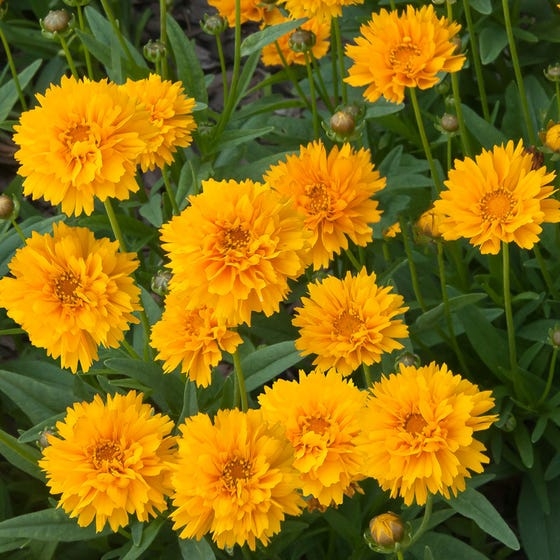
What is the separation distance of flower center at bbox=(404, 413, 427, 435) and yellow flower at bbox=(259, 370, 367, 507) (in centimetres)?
9

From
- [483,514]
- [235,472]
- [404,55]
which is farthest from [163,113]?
[483,514]

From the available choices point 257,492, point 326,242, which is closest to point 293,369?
point 326,242

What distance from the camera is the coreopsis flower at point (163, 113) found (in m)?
2.01

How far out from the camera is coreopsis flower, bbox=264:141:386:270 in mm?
1863

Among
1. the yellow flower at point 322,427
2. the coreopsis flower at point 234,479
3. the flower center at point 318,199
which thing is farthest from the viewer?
the flower center at point 318,199

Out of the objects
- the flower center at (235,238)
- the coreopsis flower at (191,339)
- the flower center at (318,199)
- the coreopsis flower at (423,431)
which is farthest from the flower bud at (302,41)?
the coreopsis flower at (423,431)

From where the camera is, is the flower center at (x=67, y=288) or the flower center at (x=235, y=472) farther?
the flower center at (x=67, y=288)

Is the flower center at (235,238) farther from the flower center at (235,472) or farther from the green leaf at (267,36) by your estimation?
the green leaf at (267,36)

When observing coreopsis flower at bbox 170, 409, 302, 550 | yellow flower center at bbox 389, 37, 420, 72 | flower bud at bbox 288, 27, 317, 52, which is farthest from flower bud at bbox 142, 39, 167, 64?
coreopsis flower at bbox 170, 409, 302, 550

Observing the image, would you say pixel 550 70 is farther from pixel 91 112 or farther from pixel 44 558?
pixel 44 558

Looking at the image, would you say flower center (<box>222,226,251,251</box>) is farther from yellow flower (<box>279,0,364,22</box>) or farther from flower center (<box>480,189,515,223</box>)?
yellow flower (<box>279,0,364,22</box>)

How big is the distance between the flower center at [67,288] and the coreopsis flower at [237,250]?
199 millimetres

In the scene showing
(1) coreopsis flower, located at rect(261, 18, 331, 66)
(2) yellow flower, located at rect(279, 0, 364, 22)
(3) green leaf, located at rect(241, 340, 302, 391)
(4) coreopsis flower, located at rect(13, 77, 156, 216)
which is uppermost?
(4) coreopsis flower, located at rect(13, 77, 156, 216)

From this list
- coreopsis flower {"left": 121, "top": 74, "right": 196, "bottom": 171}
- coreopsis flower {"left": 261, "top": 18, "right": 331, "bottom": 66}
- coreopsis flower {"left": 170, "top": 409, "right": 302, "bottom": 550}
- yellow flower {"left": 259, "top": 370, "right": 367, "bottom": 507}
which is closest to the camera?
coreopsis flower {"left": 170, "top": 409, "right": 302, "bottom": 550}
